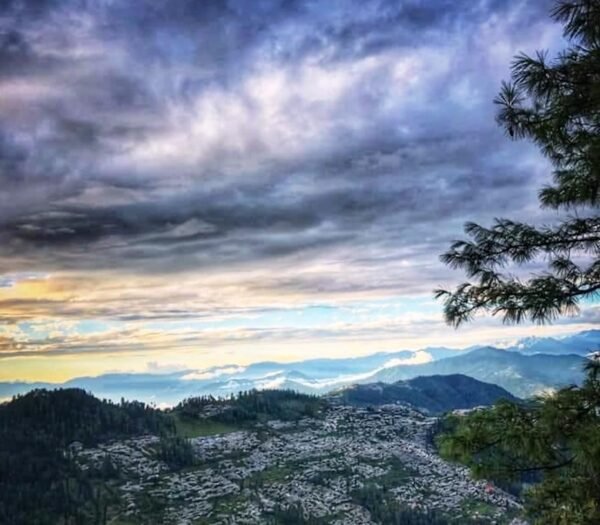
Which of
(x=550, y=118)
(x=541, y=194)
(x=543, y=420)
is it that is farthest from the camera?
(x=541, y=194)

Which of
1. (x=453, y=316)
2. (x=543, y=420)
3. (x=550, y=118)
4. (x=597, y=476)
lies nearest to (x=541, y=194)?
(x=550, y=118)

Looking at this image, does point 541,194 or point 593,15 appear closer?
point 593,15

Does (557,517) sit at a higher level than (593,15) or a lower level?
lower

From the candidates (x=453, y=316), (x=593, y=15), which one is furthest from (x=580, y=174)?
(x=453, y=316)

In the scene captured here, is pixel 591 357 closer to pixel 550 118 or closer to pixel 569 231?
pixel 569 231

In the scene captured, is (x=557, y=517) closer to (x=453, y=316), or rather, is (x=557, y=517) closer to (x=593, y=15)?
(x=453, y=316)

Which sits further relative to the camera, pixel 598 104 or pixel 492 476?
pixel 492 476

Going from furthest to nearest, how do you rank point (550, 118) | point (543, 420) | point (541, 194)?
point (541, 194) → point (550, 118) → point (543, 420)

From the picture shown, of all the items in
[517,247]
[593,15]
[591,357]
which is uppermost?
[593,15]

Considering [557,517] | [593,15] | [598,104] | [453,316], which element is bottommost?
[557,517]
